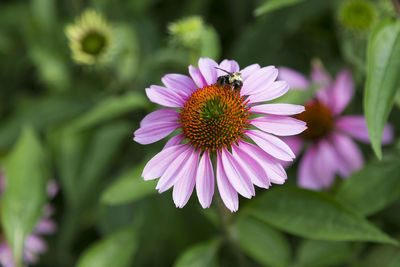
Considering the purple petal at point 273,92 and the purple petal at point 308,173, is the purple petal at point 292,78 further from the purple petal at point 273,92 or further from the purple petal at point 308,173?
the purple petal at point 273,92

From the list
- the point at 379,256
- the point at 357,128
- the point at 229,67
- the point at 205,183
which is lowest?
the point at 379,256

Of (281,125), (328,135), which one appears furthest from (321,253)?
(281,125)

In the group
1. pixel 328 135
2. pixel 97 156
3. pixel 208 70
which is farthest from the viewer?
pixel 97 156

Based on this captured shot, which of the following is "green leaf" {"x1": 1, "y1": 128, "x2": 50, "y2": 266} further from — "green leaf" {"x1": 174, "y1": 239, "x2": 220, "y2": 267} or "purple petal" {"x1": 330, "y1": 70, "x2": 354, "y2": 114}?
"purple petal" {"x1": 330, "y1": 70, "x2": 354, "y2": 114}

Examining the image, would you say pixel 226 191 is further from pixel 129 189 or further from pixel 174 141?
pixel 129 189

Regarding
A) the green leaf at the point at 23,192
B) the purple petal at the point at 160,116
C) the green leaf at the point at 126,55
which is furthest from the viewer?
the green leaf at the point at 126,55

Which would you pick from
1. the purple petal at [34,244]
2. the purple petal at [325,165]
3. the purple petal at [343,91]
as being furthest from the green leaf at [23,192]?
the purple petal at [343,91]

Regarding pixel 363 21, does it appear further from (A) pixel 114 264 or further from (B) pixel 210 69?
(A) pixel 114 264
